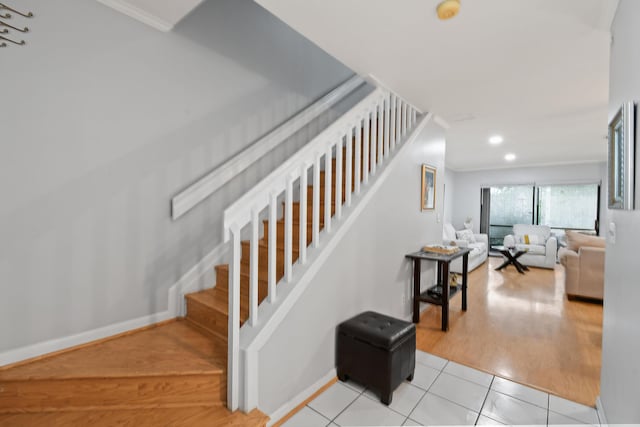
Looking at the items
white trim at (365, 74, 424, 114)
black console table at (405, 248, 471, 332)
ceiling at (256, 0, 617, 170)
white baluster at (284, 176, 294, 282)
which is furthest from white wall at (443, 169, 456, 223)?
white baluster at (284, 176, 294, 282)

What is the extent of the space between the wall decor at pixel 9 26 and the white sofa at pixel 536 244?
24.9ft

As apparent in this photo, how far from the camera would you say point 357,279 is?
243 centimetres

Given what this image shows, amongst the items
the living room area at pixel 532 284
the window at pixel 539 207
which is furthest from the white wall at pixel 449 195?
the window at pixel 539 207

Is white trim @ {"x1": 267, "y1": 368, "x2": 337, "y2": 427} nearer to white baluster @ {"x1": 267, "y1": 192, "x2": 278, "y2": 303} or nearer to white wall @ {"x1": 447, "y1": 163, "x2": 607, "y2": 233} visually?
white baluster @ {"x1": 267, "y1": 192, "x2": 278, "y2": 303}

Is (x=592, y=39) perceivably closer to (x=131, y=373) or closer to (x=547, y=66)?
(x=547, y=66)

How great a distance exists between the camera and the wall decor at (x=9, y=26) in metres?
1.52

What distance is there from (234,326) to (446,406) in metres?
1.50

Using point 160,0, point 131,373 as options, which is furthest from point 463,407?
point 160,0

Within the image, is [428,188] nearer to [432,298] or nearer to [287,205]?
[432,298]

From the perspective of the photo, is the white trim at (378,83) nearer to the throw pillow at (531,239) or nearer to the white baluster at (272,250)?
A: the white baluster at (272,250)

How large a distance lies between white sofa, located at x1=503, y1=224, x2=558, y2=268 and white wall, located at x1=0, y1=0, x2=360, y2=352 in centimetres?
654

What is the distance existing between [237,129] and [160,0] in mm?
1019

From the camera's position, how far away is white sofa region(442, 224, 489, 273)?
556 cm

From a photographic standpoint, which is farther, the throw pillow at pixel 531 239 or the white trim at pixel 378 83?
the throw pillow at pixel 531 239
